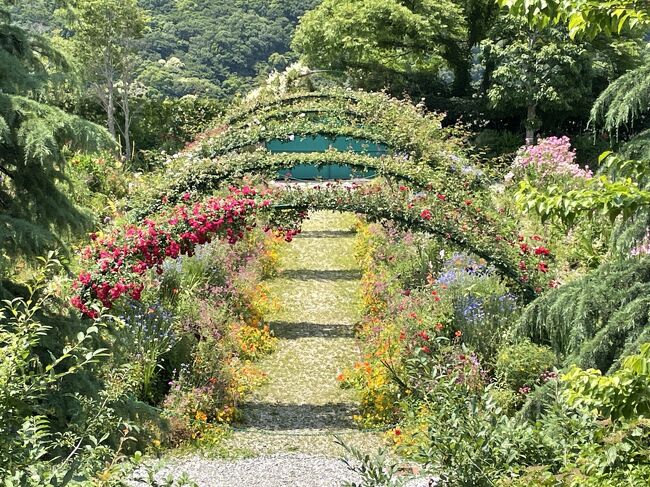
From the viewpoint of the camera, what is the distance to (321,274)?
39.7ft

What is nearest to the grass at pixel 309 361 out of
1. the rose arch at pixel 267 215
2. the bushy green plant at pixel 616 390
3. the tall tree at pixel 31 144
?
the rose arch at pixel 267 215

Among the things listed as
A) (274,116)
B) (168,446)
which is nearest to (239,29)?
(274,116)

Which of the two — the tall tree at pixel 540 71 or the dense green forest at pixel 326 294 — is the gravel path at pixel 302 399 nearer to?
the dense green forest at pixel 326 294

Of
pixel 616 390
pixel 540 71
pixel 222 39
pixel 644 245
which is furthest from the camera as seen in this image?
pixel 222 39

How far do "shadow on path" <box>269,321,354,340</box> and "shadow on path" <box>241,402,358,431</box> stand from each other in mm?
1911

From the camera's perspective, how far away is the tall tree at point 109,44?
58.2ft

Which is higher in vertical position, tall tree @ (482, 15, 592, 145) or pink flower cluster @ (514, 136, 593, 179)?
tall tree @ (482, 15, 592, 145)

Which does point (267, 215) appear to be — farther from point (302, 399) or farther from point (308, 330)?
point (308, 330)

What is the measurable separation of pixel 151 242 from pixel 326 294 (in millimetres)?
4520

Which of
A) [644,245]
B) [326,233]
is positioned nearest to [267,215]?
[644,245]

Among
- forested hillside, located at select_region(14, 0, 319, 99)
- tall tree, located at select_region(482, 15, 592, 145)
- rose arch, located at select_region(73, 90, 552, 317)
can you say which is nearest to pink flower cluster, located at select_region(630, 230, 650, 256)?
rose arch, located at select_region(73, 90, 552, 317)

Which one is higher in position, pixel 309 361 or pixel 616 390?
pixel 616 390

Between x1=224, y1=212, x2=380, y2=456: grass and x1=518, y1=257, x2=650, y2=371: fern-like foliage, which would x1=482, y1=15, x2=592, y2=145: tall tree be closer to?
x1=224, y1=212, x2=380, y2=456: grass

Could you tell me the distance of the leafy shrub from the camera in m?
6.98
